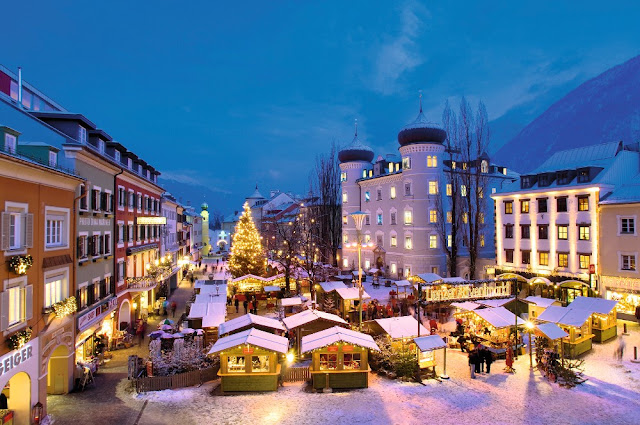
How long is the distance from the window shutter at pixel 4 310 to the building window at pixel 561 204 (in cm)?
3682

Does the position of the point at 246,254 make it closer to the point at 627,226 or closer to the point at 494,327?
the point at 494,327

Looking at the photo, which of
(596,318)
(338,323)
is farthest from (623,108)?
(338,323)

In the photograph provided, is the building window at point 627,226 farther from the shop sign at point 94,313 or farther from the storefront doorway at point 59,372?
the storefront doorway at point 59,372

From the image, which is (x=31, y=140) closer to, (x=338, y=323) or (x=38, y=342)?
(x=38, y=342)

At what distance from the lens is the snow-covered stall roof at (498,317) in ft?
75.5

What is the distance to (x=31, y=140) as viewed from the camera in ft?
60.2

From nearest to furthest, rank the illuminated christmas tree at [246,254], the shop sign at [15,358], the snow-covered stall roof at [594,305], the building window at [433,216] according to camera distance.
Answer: the shop sign at [15,358], the snow-covered stall roof at [594,305], the illuminated christmas tree at [246,254], the building window at [433,216]

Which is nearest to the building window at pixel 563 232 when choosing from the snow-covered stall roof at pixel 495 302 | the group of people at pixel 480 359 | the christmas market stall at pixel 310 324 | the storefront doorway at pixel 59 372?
the snow-covered stall roof at pixel 495 302

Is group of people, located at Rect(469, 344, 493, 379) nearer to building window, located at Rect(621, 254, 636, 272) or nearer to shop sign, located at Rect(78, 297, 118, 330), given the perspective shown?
building window, located at Rect(621, 254, 636, 272)

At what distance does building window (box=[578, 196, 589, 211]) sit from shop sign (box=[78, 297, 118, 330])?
111ft

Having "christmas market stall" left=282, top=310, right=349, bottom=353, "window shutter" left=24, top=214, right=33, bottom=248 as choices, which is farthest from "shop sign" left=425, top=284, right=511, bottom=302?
"window shutter" left=24, top=214, right=33, bottom=248

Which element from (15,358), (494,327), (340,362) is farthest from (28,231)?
(494,327)

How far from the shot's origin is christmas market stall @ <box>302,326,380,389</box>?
724 inches

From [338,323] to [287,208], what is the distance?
221ft
